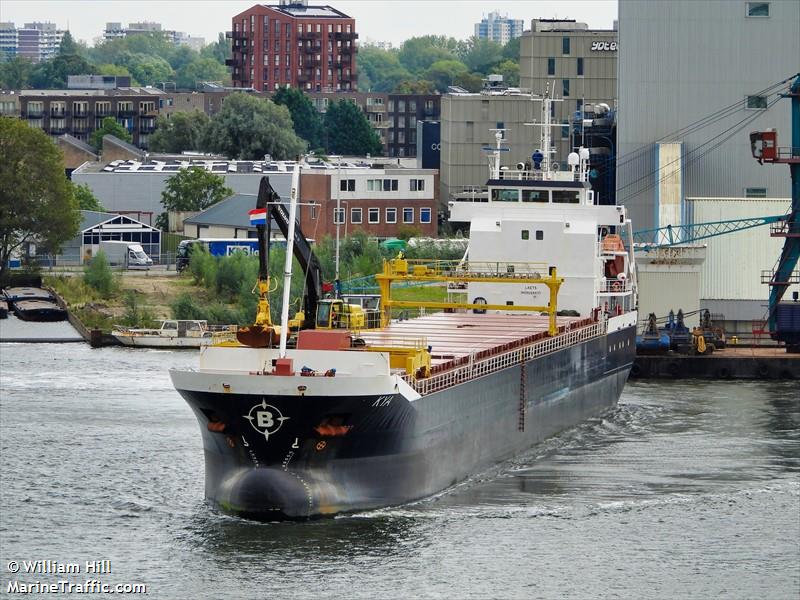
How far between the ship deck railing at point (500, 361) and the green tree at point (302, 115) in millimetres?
103612

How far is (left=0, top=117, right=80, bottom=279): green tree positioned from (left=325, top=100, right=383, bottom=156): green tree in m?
70.5

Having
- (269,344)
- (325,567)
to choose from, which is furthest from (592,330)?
(325,567)

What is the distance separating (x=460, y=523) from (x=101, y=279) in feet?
131

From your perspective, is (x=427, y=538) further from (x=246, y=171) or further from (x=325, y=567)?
(x=246, y=171)

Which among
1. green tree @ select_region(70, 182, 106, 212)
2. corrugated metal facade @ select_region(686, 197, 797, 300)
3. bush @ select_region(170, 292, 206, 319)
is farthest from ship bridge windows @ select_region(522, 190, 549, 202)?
green tree @ select_region(70, 182, 106, 212)

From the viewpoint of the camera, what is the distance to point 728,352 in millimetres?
56250

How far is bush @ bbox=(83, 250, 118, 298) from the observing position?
7125 cm

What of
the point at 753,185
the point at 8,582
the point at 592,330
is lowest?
the point at 8,582

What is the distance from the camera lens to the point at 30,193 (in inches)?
2968

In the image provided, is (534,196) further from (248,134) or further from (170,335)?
(248,134)

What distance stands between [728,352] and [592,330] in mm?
9054

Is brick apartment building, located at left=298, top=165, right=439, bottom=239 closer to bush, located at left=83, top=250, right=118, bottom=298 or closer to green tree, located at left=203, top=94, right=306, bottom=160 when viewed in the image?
bush, located at left=83, top=250, right=118, bottom=298

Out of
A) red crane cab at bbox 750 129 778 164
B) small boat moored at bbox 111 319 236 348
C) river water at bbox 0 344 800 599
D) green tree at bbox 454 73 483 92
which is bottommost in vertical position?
river water at bbox 0 344 800 599

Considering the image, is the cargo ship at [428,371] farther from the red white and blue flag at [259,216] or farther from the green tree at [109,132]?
the green tree at [109,132]
